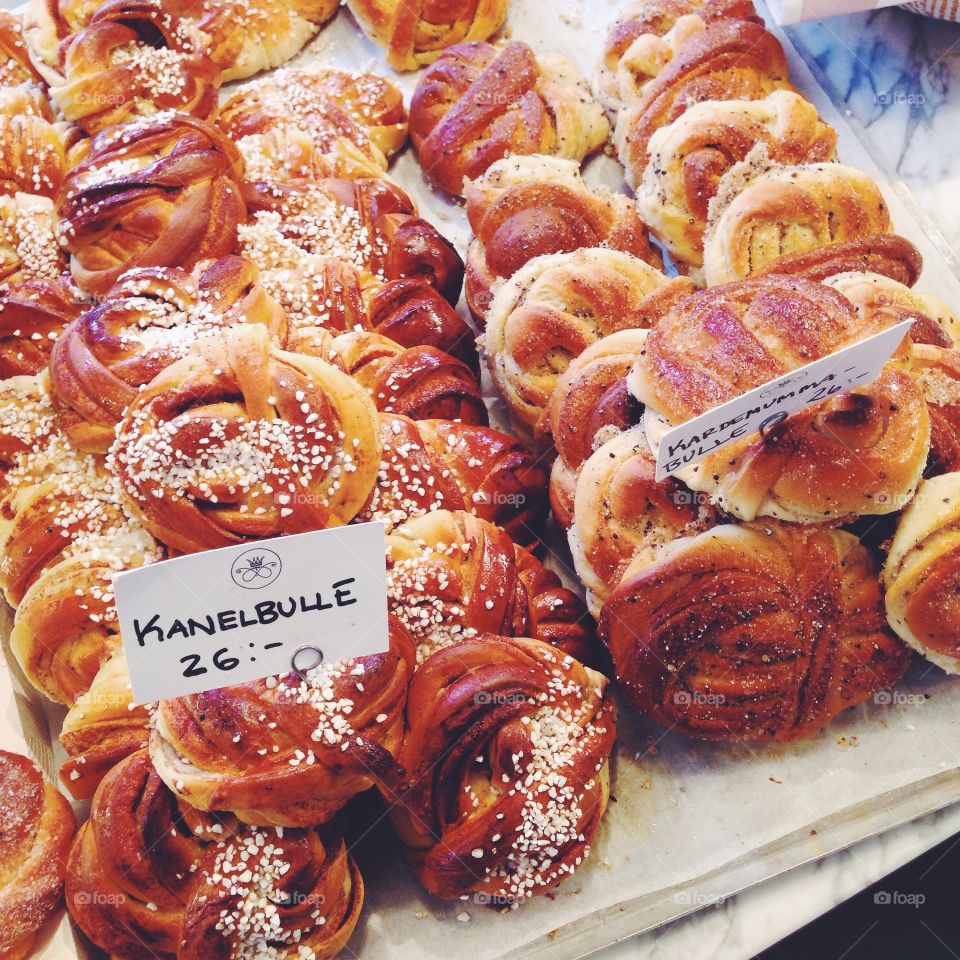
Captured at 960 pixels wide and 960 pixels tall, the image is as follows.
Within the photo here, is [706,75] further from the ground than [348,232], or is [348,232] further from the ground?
[706,75]

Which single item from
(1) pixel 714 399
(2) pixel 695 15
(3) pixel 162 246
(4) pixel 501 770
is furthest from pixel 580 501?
(2) pixel 695 15

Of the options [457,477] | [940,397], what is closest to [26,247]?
[457,477]

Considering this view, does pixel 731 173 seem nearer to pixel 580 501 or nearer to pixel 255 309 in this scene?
pixel 580 501

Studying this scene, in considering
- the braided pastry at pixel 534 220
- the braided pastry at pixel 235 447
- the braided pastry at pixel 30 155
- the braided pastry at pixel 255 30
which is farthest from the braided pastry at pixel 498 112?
the braided pastry at pixel 235 447

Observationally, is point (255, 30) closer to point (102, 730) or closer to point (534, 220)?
point (534, 220)

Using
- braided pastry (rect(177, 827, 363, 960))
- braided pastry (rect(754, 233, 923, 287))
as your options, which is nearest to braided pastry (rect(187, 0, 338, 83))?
braided pastry (rect(754, 233, 923, 287))

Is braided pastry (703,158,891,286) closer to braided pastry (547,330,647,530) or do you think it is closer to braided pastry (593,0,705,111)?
braided pastry (547,330,647,530)
